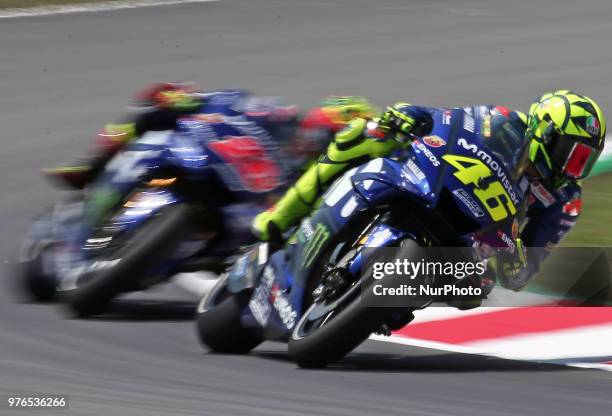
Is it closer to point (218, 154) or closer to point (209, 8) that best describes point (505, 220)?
point (218, 154)

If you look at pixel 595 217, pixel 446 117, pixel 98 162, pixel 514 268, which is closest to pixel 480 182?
pixel 446 117

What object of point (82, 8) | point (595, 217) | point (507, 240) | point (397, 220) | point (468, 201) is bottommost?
point (82, 8)

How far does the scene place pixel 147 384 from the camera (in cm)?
619

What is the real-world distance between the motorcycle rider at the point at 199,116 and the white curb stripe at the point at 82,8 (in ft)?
30.1

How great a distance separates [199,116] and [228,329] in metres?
1.54

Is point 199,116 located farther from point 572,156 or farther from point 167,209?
point 572,156

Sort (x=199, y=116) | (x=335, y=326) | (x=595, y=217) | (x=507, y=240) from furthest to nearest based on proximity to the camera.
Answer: (x=595, y=217)
(x=199, y=116)
(x=507, y=240)
(x=335, y=326)

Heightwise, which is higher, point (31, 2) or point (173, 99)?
point (173, 99)

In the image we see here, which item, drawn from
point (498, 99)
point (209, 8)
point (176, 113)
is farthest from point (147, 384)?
point (209, 8)

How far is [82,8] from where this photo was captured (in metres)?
17.7

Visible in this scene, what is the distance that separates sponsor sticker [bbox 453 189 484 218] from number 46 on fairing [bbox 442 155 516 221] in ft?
0.10

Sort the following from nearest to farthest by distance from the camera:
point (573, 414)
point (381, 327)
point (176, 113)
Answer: point (573, 414) < point (381, 327) < point (176, 113)

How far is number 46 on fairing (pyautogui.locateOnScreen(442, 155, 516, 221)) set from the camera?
622 centimetres

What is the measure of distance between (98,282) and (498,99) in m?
7.64
